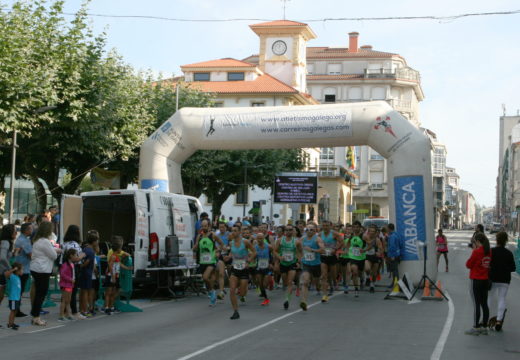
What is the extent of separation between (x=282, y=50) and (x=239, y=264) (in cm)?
6869

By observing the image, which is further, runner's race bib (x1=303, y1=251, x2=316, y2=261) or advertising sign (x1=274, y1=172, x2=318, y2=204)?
advertising sign (x1=274, y1=172, x2=318, y2=204)

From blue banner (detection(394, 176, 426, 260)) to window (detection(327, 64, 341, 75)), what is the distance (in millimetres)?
95419

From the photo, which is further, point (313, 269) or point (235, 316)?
point (313, 269)

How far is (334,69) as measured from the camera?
114062 mm

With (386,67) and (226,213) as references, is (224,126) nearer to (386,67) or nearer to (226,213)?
(226,213)

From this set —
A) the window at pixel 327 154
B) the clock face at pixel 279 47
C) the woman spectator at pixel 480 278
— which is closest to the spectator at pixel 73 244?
the woman spectator at pixel 480 278

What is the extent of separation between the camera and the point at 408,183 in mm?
19750

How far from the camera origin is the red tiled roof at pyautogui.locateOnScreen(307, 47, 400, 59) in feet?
367

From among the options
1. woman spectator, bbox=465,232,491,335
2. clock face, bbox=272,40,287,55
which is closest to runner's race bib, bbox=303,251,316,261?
woman spectator, bbox=465,232,491,335

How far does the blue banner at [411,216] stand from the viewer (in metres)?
19.5

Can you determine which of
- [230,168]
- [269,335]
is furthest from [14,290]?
[230,168]

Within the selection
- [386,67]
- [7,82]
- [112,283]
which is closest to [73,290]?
[112,283]

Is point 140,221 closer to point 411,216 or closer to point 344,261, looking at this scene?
point 344,261

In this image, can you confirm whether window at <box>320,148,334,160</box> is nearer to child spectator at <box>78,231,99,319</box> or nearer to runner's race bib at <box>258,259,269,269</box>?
runner's race bib at <box>258,259,269,269</box>
